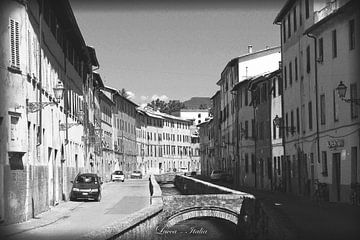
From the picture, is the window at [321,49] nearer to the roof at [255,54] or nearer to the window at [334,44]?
the window at [334,44]

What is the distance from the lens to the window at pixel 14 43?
20.8 meters

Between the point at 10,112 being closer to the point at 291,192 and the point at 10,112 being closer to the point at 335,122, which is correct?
the point at 335,122

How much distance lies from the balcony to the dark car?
1573 cm

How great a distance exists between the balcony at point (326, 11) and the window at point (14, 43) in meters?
16.1

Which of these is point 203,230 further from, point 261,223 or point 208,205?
point 261,223

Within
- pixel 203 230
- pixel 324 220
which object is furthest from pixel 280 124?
pixel 324 220

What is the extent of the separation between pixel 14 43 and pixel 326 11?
58.3 feet

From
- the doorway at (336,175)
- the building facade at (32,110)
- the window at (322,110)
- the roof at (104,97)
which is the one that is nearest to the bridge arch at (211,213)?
the doorway at (336,175)

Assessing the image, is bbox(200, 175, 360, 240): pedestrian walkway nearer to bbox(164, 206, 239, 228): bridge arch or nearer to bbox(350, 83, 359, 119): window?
bbox(164, 206, 239, 228): bridge arch

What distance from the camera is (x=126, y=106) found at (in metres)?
99.4

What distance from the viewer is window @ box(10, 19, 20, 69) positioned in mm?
20766

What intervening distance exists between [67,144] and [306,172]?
45.6 ft

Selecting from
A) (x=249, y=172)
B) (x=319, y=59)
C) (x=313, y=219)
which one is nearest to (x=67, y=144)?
(x=319, y=59)

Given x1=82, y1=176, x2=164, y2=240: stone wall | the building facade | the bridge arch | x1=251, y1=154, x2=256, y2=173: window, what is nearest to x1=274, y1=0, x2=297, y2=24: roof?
the building facade
